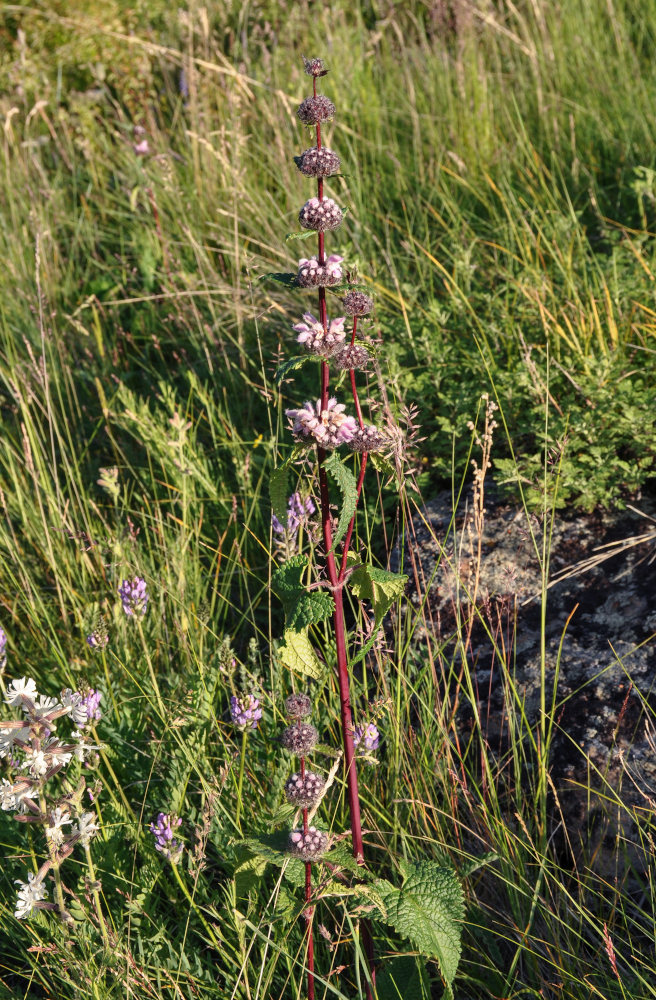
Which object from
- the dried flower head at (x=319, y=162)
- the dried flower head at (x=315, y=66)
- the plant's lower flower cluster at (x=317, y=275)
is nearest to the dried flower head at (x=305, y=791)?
the plant's lower flower cluster at (x=317, y=275)

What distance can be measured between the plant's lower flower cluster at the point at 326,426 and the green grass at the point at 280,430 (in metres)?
0.62

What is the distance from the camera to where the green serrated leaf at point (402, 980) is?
1.55 m

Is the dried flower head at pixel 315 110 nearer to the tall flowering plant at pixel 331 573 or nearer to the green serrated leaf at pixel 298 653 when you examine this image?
the tall flowering plant at pixel 331 573

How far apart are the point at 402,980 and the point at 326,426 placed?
1.02m

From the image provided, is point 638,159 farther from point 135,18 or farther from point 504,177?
point 135,18

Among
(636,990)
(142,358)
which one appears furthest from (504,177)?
(636,990)

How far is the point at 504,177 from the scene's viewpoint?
3.54 metres

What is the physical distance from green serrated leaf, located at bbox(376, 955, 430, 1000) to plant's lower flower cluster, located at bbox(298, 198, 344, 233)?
1.27 metres

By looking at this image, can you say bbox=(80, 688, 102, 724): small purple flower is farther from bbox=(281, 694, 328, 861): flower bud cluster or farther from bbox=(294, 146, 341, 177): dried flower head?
bbox=(294, 146, 341, 177): dried flower head

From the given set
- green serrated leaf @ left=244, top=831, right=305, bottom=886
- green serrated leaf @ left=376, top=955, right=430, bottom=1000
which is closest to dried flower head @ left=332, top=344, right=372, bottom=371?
green serrated leaf @ left=244, top=831, right=305, bottom=886

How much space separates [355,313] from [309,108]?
12.3 inches

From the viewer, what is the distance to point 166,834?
1.71 m

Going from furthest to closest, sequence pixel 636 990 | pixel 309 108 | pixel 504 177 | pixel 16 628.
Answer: pixel 504 177, pixel 16 628, pixel 636 990, pixel 309 108

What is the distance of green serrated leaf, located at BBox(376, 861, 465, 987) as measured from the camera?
1.41m
